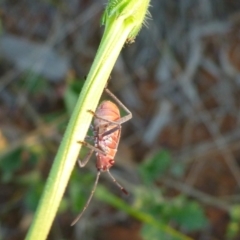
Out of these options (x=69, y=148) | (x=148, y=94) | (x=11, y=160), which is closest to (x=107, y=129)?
(x=69, y=148)

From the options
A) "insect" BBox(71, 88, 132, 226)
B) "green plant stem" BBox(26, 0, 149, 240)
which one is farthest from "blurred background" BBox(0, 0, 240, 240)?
"green plant stem" BBox(26, 0, 149, 240)

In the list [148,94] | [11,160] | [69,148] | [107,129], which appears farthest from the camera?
[148,94]

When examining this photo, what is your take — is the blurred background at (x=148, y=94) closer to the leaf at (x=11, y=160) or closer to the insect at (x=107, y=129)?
the leaf at (x=11, y=160)

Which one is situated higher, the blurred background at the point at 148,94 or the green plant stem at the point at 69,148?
the blurred background at the point at 148,94

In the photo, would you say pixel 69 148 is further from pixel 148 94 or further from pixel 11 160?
pixel 148 94

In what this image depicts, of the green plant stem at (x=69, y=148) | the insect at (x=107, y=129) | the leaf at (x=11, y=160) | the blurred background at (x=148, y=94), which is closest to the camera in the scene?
the green plant stem at (x=69, y=148)

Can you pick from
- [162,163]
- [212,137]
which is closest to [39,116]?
[162,163]

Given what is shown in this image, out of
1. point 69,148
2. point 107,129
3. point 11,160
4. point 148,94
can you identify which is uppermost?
point 148,94

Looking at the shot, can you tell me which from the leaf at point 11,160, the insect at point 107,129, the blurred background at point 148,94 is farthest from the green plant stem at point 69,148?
the blurred background at point 148,94

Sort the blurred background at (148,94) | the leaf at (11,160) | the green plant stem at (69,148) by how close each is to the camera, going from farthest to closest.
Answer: the blurred background at (148,94)
the leaf at (11,160)
the green plant stem at (69,148)
